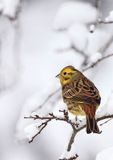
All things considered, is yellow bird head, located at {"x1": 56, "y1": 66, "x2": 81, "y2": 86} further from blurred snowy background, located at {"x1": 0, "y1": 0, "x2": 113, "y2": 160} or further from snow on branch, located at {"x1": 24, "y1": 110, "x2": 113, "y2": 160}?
blurred snowy background, located at {"x1": 0, "y1": 0, "x2": 113, "y2": 160}

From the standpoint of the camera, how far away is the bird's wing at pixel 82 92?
3049 mm

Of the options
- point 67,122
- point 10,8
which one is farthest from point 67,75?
point 10,8

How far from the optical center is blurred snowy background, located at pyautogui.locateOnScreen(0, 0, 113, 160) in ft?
16.4

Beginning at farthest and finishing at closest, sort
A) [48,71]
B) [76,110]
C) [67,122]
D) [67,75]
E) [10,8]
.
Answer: [48,71]
[10,8]
[67,75]
[76,110]
[67,122]

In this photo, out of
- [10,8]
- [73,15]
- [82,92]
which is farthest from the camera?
[73,15]

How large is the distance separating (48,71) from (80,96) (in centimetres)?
302

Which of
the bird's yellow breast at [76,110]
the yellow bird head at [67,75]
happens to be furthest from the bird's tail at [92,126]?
the yellow bird head at [67,75]

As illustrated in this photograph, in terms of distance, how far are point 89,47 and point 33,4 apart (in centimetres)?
175

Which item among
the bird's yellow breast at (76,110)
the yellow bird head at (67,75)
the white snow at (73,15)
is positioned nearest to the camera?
the bird's yellow breast at (76,110)

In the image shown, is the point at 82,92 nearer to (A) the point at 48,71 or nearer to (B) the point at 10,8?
(B) the point at 10,8

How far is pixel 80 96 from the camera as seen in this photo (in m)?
3.15

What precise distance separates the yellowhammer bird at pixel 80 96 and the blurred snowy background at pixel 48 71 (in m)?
1.11

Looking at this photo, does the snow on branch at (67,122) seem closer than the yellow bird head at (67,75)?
Yes

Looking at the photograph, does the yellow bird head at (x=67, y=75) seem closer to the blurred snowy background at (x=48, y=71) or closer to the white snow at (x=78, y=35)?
the blurred snowy background at (x=48, y=71)
